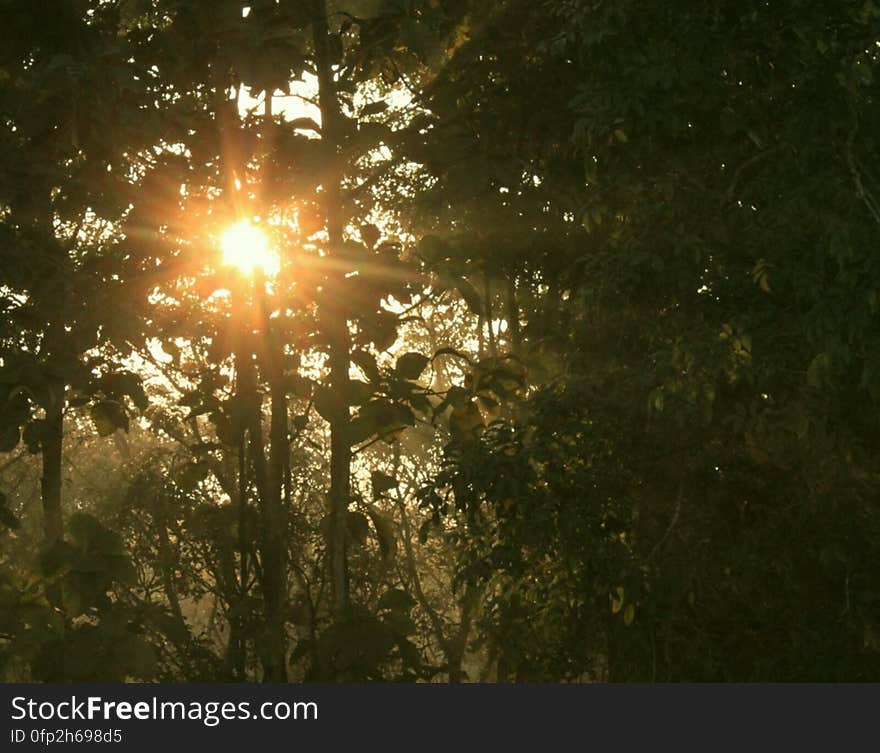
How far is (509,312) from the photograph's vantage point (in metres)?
11.3

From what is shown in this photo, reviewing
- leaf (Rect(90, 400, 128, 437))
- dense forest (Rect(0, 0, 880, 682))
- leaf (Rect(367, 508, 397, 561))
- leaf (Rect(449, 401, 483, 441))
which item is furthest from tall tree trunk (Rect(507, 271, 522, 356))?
leaf (Rect(90, 400, 128, 437))

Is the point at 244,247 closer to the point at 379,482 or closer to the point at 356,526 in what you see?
the point at 379,482

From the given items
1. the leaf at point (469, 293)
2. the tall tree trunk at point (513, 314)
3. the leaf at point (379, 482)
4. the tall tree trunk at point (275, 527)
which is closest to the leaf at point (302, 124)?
the tall tree trunk at point (275, 527)

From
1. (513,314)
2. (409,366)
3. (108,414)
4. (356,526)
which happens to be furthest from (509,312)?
(108,414)

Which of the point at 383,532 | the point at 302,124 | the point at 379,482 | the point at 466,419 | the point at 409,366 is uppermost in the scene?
the point at 302,124

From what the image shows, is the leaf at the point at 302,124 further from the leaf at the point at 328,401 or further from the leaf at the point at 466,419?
the leaf at the point at 466,419

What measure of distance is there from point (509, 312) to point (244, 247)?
573cm

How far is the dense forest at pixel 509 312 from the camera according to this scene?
17.8 ft

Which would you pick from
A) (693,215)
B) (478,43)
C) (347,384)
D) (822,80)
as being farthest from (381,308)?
(478,43)

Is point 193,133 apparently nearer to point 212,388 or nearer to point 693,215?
point 212,388

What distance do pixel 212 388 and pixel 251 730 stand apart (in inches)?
66.4

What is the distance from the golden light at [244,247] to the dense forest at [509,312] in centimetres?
1

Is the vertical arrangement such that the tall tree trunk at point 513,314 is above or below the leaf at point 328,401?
above

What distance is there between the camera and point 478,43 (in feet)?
29.8
